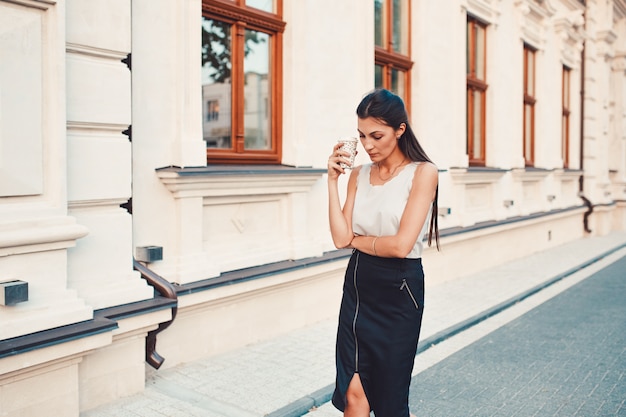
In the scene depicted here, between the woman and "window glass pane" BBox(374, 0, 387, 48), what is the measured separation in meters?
5.51

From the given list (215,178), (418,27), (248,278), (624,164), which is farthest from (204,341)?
(624,164)

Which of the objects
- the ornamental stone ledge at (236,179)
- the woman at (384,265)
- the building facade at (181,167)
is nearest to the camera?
the woman at (384,265)

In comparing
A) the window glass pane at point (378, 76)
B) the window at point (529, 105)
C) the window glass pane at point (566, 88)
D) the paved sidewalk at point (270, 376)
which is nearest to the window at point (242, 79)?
the paved sidewalk at point (270, 376)

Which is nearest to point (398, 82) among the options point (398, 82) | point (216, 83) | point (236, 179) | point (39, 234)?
point (398, 82)

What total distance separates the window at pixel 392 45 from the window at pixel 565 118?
8.14m

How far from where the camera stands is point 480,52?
36.6ft

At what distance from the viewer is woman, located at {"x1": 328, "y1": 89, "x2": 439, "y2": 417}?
293 cm

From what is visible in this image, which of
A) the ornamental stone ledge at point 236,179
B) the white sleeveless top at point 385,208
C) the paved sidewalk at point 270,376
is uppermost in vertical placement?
the ornamental stone ledge at point 236,179

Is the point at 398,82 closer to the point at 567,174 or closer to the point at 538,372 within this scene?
the point at 538,372

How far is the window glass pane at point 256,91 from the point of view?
6.12 meters

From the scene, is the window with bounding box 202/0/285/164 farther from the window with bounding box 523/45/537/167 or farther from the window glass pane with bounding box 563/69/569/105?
the window glass pane with bounding box 563/69/569/105

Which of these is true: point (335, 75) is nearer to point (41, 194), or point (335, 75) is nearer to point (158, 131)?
point (158, 131)

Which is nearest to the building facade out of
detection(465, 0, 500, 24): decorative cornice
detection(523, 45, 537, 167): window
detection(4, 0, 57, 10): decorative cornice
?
detection(4, 0, 57, 10): decorative cornice

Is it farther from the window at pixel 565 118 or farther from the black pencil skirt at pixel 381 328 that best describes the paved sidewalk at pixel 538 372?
the window at pixel 565 118
